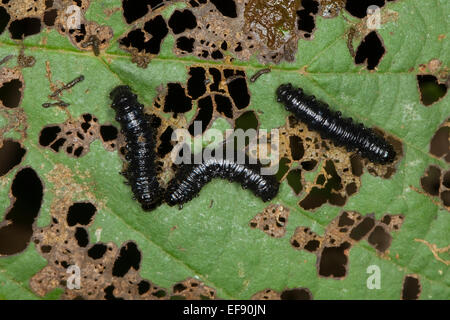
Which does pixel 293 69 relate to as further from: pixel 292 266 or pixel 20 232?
pixel 20 232

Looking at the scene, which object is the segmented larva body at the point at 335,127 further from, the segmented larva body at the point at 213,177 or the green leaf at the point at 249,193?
the segmented larva body at the point at 213,177

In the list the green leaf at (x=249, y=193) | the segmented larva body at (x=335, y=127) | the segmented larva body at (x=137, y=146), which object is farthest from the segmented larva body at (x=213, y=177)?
the segmented larva body at (x=335, y=127)

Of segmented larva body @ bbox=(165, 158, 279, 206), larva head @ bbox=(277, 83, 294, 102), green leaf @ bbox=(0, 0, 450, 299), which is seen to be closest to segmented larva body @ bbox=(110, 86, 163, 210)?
green leaf @ bbox=(0, 0, 450, 299)

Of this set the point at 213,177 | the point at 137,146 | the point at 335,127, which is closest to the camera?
the point at 137,146

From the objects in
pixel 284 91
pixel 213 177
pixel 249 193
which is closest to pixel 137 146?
pixel 213 177

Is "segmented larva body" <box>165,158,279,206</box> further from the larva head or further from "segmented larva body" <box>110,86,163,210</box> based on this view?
the larva head

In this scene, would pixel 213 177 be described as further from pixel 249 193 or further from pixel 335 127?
pixel 335 127

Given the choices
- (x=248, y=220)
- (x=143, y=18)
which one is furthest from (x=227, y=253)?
(x=143, y=18)
